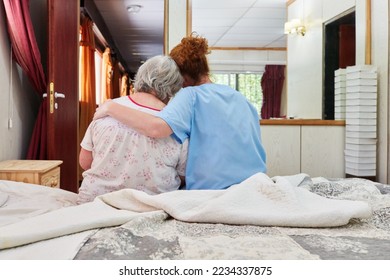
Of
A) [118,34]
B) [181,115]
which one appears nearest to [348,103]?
[181,115]

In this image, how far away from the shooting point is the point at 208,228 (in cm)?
79

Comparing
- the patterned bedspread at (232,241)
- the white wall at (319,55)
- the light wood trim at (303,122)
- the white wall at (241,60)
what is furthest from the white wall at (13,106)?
the white wall at (319,55)

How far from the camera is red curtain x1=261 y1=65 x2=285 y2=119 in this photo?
288 cm

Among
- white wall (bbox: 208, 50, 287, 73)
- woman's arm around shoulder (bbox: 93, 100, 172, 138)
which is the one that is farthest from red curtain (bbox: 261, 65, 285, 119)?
woman's arm around shoulder (bbox: 93, 100, 172, 138)

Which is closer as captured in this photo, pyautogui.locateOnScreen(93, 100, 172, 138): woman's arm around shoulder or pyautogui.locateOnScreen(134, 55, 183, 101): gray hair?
pyautogui.locateOnScreen(93, 100, 172, 138): woman's arm around shoulder

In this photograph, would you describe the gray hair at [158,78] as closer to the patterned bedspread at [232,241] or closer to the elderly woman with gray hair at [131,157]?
the elderly woman with gray hair at [131,157]

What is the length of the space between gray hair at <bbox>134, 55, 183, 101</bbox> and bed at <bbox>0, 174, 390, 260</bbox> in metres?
0.41

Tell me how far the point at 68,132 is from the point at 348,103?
6.37 ft

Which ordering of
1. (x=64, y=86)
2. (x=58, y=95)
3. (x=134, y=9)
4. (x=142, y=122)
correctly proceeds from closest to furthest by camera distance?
(x=142, y=122) < (x=58, y=95) < (x=64, y=86) < (x=134, y=9)

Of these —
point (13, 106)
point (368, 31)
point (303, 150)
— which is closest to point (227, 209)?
point (13, 106)

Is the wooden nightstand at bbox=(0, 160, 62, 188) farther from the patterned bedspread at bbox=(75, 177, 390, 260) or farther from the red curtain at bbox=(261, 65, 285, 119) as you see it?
the red curtain at bbox=(261, 65, 285, 119)

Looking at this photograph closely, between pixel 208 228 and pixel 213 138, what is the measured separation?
0.43m

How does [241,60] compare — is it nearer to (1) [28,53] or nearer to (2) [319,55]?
(2) [319,55]

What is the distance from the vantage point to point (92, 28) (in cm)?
424
